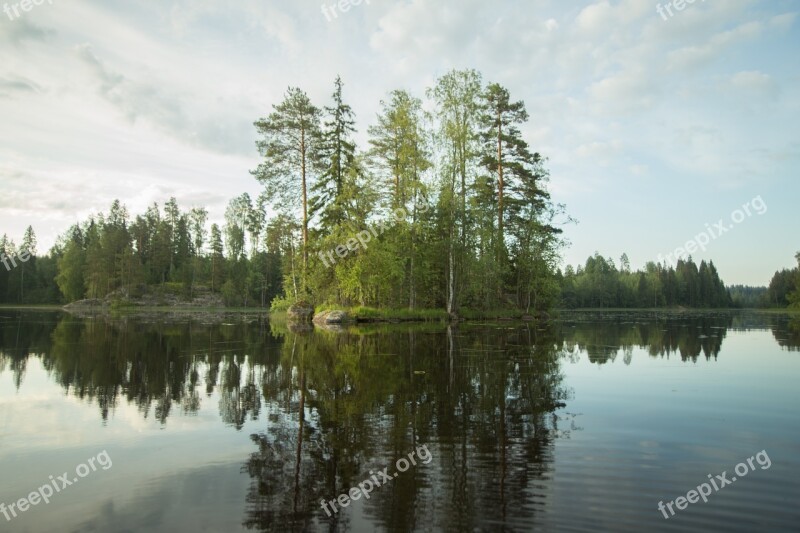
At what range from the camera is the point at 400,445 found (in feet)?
20.3

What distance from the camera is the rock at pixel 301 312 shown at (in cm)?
3791

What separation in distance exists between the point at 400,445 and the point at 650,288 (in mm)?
151103

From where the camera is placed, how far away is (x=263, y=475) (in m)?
5.21

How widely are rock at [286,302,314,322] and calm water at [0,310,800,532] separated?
973 inches

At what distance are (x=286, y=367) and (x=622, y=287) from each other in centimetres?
14047

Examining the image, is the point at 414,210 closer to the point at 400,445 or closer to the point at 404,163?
the point at 404,163

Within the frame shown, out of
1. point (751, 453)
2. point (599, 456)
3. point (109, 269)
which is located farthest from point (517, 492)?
point (109, 269)

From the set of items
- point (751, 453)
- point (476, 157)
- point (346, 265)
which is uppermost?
point (476, 157)

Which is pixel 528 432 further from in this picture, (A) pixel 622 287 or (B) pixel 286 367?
(A) pixel 622 287

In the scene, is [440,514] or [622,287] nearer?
[440,514]

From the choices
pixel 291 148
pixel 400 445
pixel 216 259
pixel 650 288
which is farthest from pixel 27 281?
pixel 650 288

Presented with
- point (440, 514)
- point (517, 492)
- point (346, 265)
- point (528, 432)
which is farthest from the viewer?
point (346, 265)

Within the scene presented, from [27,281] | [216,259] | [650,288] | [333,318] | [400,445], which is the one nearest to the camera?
[400,445]

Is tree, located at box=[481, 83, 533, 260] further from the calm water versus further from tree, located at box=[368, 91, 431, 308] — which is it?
the calm water
